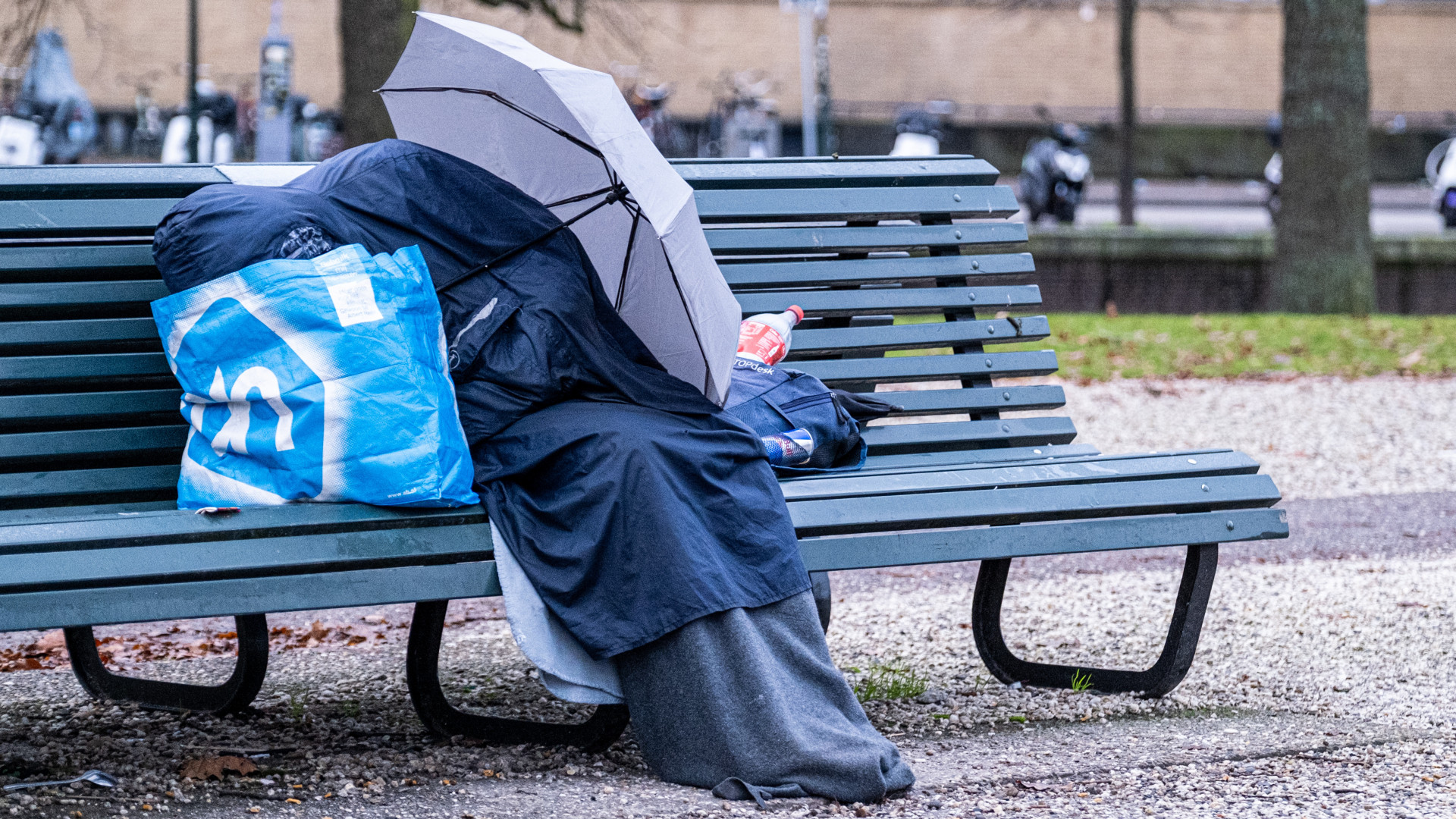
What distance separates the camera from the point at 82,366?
10.2 feet

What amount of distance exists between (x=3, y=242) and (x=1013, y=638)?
8.47 ft

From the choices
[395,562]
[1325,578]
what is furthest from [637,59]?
[395,562]

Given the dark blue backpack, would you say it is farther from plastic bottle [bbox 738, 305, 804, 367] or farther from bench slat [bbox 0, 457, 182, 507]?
bench slat [bbox 0, 457, 182, 507]

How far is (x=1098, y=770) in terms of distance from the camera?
3.01 metres

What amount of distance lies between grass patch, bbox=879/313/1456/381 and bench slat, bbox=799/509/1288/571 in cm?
469

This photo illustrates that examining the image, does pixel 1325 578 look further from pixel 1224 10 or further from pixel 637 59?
pixel 1224 10

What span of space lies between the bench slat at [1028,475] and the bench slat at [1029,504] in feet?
0.06

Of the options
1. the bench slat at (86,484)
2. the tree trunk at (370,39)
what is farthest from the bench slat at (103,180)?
the tree trunk at (370,39)

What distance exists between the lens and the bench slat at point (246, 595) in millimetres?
2471

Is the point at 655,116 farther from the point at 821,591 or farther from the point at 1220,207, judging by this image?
the point at 821,591

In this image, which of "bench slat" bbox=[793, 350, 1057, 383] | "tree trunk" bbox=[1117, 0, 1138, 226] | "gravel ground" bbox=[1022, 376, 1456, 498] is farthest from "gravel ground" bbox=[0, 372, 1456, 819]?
"tree trunk" bbox=[1117, 0, 1138, 226]

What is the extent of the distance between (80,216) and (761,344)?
1.46 metres

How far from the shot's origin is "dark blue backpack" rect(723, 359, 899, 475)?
3293mm

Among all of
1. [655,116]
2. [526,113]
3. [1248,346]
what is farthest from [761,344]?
[655,116]
